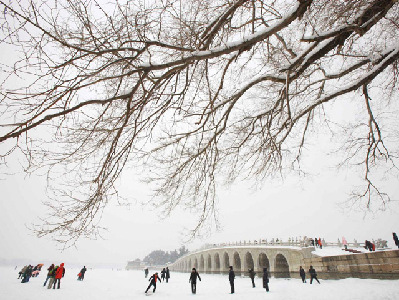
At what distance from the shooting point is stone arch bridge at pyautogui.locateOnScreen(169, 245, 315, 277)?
24961mm

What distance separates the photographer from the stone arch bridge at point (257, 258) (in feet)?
81.9

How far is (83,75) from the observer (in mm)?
2963

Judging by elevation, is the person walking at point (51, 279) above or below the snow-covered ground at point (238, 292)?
above

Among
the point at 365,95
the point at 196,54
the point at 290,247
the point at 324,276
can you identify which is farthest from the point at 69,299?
the point at 290,247

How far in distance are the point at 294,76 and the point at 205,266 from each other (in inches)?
2628

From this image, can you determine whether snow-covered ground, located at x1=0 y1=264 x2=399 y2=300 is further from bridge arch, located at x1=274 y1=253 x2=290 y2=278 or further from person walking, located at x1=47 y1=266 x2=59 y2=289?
bridge arch, located at x1=274 y1=253 x2=290 y2=278

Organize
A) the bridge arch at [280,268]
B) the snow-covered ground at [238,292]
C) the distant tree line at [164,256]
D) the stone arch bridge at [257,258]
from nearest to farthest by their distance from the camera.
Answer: the snow-covered ground at [238,292] < the stone arch bridge at [257,258] < the bridge arch at [280,268] < the distant tree line at [164,256]

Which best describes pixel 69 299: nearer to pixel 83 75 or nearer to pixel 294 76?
pixel 83 75

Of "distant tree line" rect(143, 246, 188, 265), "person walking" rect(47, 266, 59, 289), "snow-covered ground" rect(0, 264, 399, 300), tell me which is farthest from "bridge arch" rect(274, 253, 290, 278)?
"distant tree line" rect(143, 246, 188, 265)

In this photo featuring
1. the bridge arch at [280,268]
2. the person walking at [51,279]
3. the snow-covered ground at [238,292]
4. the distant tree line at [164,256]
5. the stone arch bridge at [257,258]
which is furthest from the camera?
the distant tree line at [164,256]

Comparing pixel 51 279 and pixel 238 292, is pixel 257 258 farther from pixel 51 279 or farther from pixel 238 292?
pixel 51 279

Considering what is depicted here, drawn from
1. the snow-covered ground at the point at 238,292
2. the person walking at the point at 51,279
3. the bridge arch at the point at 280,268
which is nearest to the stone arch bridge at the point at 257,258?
the bridge arch at the point at 280,268

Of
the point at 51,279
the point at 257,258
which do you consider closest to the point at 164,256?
the point at 257,258

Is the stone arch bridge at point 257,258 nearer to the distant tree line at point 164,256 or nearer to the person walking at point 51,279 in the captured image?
the person walking at point 51,279
